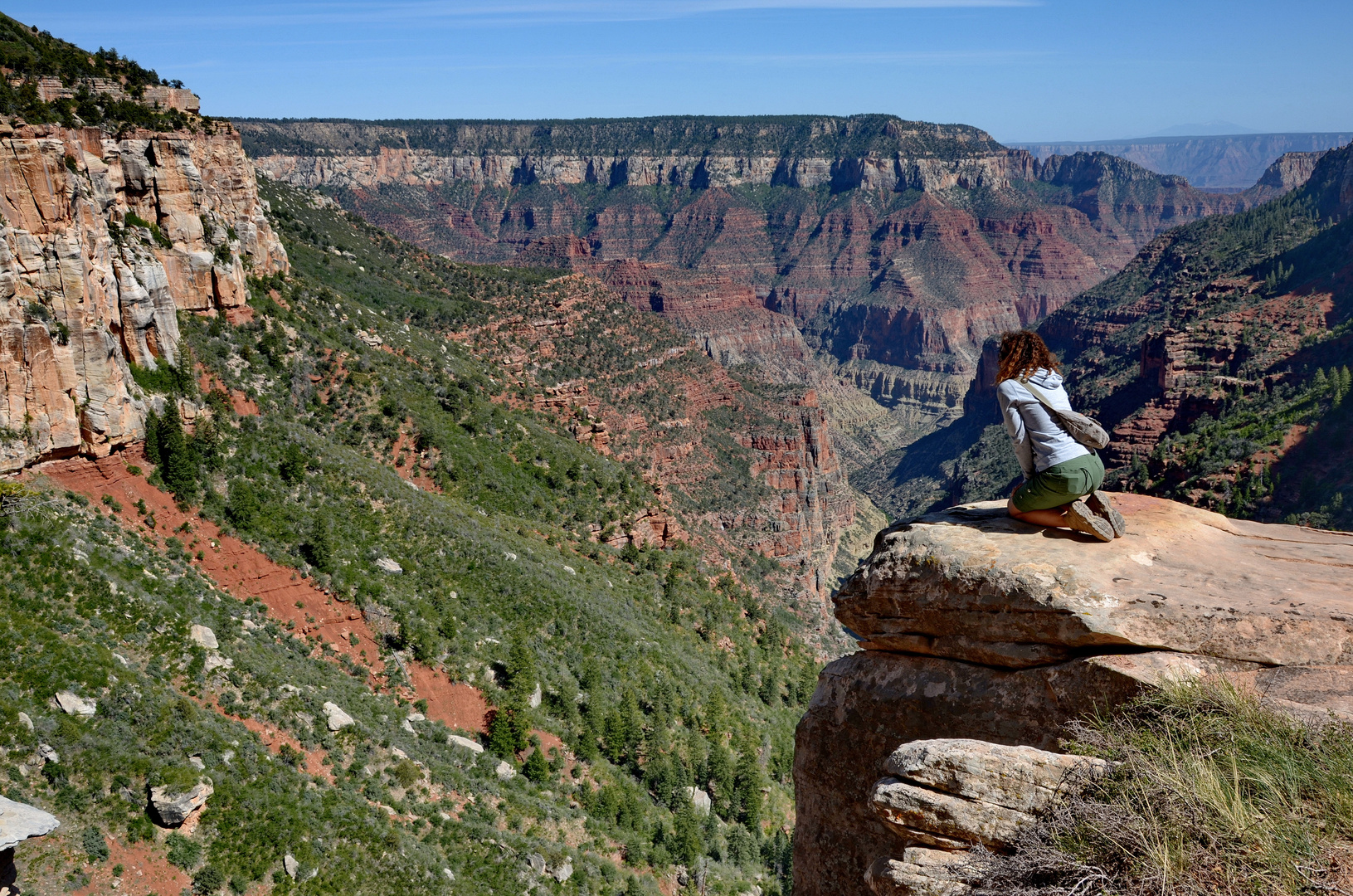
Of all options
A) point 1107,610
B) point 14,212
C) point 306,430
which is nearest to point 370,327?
point 306,430

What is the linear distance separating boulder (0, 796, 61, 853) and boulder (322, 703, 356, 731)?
12360 millimetres

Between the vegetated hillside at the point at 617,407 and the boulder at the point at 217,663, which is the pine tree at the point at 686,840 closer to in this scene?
the boulder at the point at 217,663

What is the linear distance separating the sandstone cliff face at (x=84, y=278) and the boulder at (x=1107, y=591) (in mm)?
24859

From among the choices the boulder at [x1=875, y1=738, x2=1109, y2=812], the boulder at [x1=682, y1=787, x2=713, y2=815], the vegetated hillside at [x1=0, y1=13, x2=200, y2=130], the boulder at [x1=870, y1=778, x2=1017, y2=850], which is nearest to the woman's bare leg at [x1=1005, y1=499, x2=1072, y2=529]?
the boulder at [x1=875, y1=738, x2=1109, y2=812]

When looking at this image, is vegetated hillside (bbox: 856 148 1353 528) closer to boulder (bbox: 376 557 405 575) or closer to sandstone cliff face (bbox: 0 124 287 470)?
boulder (bbox: 376 557 405 575)

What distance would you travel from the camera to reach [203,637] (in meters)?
25.0

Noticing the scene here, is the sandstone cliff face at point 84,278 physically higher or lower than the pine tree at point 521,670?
higher

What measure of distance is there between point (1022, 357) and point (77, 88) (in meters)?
41.9

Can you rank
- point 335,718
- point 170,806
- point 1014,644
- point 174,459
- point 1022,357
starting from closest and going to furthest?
point 1014,644 < point 1022,357 < point 170,806 < point 335,718 < point 174,459

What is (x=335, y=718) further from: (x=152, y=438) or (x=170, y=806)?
(x=152, y=438)

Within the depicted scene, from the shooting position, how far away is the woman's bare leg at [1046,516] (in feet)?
40.3

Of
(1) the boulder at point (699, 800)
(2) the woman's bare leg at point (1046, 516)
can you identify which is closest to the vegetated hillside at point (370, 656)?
(1) the boulder at point (699, 800)

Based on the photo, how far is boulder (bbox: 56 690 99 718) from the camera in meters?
19.5

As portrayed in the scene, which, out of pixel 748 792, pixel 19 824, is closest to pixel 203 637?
pixel 19 824
